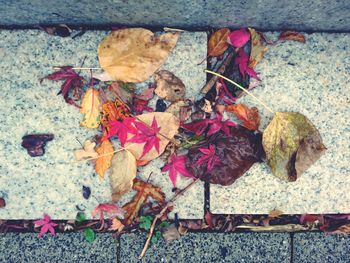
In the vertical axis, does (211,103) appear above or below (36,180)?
above

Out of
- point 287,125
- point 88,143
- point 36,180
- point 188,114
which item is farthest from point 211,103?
point 36,180

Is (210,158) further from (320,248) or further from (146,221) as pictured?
(320,248)

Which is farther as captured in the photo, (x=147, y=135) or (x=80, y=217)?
(x=80, y=217)

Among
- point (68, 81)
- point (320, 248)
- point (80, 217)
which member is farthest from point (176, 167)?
point (320, 248)

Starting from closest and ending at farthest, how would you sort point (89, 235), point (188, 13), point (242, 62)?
point (188, 13) < point (242, 62) < point (89, 235)

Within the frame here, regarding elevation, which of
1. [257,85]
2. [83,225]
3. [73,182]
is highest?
[257,85]

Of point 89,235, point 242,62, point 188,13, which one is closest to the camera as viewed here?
point 188,13

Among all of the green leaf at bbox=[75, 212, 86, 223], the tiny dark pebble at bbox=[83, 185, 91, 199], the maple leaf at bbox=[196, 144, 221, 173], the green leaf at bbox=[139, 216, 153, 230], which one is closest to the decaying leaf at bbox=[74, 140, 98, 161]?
the tiny dark pebble at bbox=[83, 185, 91, 199]

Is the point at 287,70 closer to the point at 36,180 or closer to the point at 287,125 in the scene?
the point at 287,125
